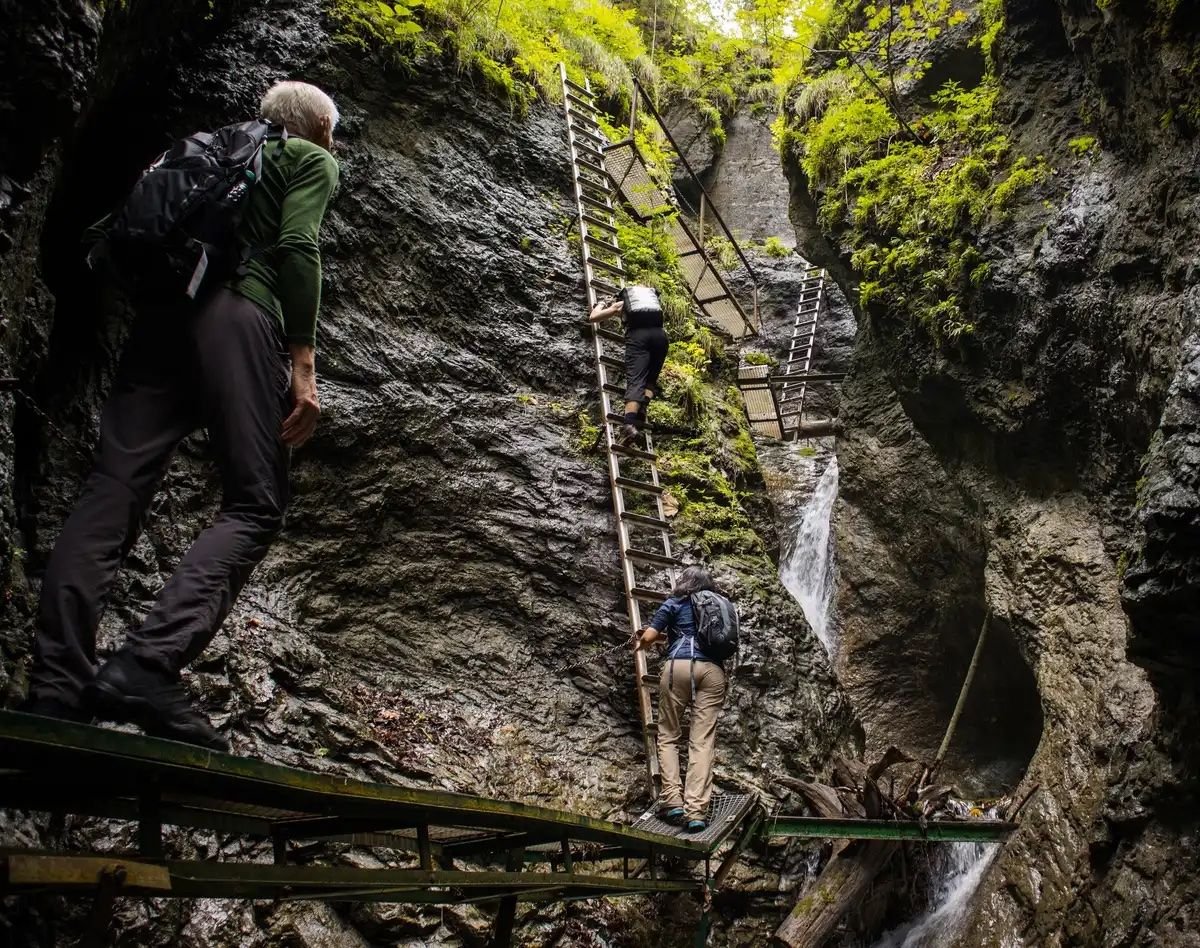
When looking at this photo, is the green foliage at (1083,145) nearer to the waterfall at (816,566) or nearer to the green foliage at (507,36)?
the waterfall at (816,566)

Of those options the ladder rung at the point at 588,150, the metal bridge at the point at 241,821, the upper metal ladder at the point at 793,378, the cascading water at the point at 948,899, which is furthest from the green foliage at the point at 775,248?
the metal bridge at the point at 241,821

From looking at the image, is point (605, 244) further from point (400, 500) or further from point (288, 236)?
point (288, 236)

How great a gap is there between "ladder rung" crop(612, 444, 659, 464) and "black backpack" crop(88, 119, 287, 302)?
17.2 feet

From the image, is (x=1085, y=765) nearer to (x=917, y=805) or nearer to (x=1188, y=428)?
(x=917, y=805)

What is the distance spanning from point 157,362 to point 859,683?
10197mm

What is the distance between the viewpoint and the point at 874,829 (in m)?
6.07

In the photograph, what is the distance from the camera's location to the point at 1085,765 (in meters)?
6.60

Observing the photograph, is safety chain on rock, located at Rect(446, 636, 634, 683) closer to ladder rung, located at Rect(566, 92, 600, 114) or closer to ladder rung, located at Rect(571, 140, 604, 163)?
ladder rung, located at Rect(571, 140, 604, 163)

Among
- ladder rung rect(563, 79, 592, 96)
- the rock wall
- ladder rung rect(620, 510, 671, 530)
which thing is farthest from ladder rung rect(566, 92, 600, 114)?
ladder rung rect(620, 510, 671, 530)

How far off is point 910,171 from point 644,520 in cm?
531

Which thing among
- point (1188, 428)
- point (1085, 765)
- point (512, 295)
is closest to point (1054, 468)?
point (1085, 765)

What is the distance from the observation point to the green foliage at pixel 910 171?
845cm

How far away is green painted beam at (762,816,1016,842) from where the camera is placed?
5855 mm

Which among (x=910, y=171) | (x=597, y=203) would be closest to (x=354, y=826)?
(x=597, y=203)
